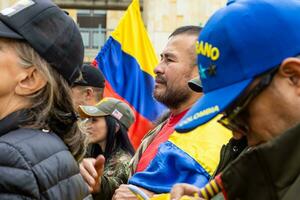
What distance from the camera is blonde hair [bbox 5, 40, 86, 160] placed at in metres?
2.29

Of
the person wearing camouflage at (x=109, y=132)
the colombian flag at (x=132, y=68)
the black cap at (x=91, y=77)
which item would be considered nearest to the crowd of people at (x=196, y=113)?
the person wearing camouflage at (x=109, y=132)

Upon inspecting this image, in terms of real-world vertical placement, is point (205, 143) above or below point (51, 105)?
below

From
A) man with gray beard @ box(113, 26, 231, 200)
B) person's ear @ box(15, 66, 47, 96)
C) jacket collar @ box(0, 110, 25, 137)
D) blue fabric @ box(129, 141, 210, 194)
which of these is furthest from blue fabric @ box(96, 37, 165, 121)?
jacket collar @ box(0, 110, 25, 137)

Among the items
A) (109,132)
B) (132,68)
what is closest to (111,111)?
(109,132)

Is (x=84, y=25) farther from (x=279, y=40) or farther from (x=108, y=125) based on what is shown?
(x=279, y=40)

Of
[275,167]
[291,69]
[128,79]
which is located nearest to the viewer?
[275,167]

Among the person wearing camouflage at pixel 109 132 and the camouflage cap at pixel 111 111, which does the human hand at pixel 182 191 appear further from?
the camouflage cap at pixel 111 111

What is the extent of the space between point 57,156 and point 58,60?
0.33 metres

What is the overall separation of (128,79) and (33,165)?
5.47m

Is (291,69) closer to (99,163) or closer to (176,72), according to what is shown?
(99,163)

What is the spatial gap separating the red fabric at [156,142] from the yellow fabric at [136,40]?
374cm

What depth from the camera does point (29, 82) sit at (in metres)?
2.31

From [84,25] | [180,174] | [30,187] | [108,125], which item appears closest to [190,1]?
[84,25]

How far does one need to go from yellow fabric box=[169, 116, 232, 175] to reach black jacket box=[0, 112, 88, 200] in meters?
0.87
